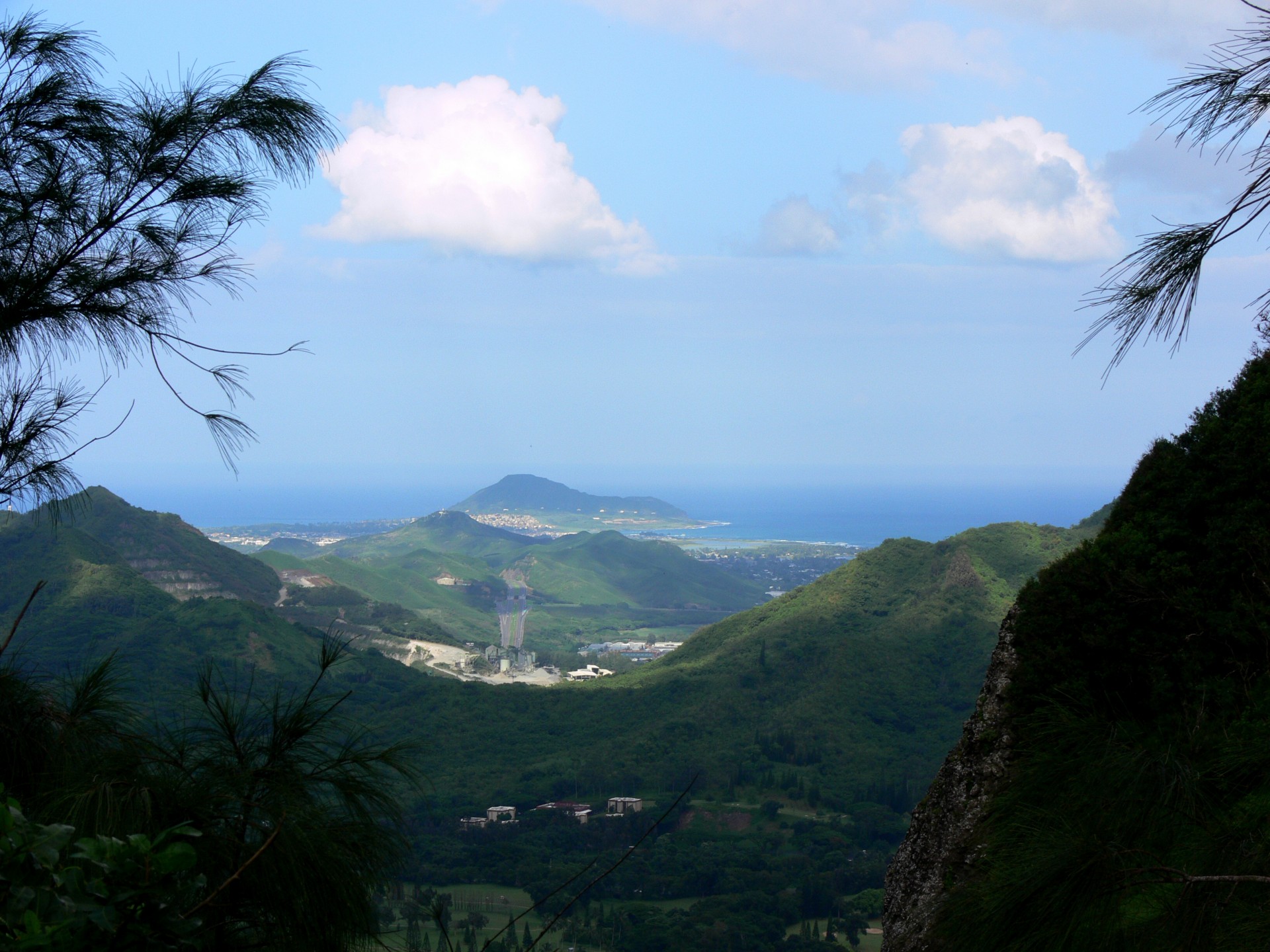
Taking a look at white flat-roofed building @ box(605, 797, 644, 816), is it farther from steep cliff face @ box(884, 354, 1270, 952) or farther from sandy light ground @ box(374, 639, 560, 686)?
steep cliff face @ box(884, 354, 1270, 952)

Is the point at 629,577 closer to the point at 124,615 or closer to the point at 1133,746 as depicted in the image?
the point at 124,615

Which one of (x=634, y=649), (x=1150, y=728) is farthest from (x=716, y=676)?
(x=1150, y=728)

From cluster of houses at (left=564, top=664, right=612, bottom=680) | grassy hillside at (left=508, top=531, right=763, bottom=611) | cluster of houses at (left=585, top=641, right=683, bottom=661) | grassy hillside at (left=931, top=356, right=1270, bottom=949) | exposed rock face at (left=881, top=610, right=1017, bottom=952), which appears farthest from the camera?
grassy hillside at (left=508, top=531, right=763, bottom=611)

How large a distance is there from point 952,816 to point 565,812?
1703cm

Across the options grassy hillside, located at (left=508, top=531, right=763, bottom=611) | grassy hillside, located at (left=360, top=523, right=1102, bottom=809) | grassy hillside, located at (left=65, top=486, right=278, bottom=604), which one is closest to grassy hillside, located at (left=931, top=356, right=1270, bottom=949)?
grassy hillside, located at (left=360, top=523, right=1102, bottom=809)

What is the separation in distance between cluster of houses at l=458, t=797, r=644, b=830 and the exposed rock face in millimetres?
15679

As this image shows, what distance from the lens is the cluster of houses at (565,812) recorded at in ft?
65.6

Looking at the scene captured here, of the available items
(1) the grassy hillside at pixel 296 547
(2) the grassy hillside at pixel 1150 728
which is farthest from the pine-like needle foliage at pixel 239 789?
(1) the grassy hillside at pixel 296 547

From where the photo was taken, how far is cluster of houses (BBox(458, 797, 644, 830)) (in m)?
20.0

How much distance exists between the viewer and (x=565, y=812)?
2052 centimetres

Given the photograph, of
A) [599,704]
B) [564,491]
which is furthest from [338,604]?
[564,491]

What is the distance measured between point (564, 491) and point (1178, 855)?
363 feet

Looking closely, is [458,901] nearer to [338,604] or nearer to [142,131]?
[142,131]

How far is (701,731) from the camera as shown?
25.8 meters
